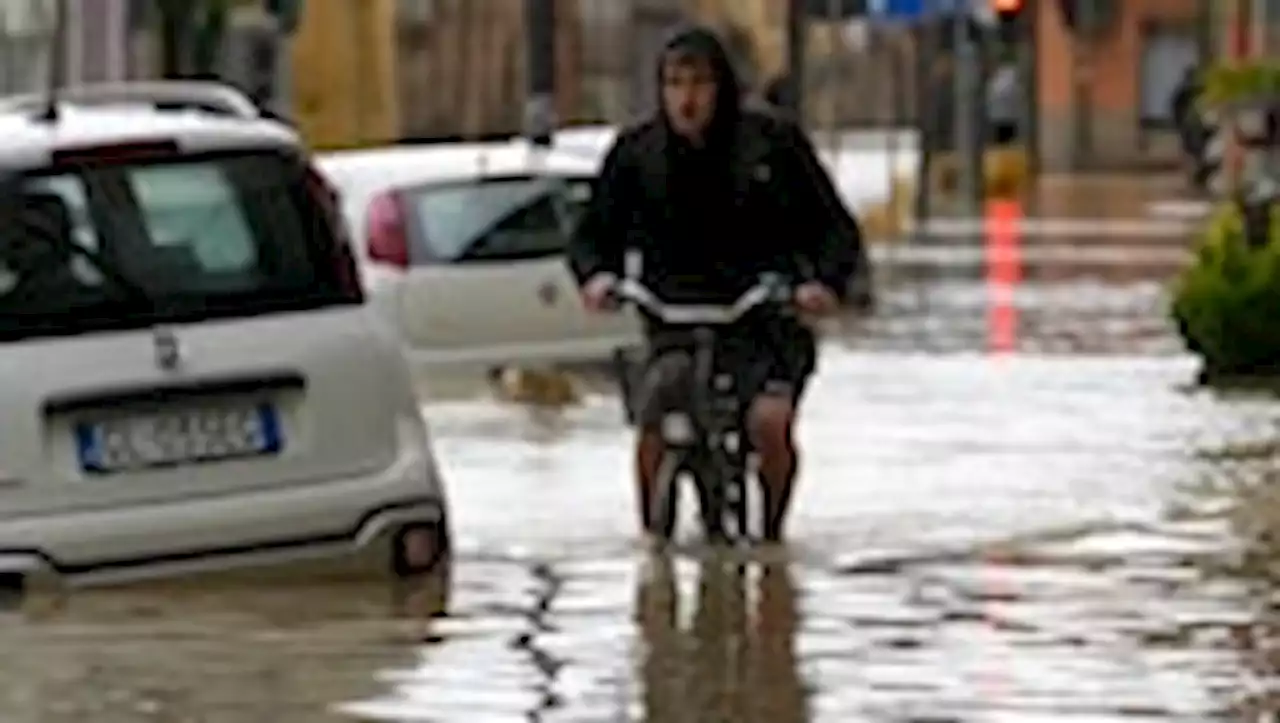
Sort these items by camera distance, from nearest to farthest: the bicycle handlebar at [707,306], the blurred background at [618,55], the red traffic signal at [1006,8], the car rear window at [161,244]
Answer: the car rear window at [161,244] < the bicycle handlebar at [707,306] < the blurred background at [618,55] < the red traffic signal at [1006,8]

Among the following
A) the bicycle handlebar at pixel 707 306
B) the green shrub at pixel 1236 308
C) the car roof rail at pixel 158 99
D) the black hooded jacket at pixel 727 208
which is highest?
the car roof rail at pixel 158 99

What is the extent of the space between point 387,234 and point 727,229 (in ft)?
35.3

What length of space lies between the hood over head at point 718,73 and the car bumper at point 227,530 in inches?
59.8

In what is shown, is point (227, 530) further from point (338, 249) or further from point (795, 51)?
point (795, 51)

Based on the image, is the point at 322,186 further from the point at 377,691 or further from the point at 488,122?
the point at 488,122

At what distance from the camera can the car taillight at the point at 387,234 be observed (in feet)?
83.1

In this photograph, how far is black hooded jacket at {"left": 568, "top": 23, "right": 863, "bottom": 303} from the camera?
1473 cm

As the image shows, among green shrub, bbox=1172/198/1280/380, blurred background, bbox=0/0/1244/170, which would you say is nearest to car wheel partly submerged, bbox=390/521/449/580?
green shrub, bbox=1172/198/1280/380

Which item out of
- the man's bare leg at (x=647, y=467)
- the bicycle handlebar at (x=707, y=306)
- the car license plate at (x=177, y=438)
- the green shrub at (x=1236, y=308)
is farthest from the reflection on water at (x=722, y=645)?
the green shrub at (x=1236, y=308)

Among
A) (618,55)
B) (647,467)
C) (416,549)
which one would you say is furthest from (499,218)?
(618,55)

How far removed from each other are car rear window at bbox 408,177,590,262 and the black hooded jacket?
1033 cm

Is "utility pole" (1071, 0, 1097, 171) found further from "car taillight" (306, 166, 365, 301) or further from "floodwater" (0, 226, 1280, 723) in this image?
"car taillight" (306, 166, 365, 301)

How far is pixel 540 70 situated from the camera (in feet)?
110

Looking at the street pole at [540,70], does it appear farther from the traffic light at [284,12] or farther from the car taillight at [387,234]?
the car taillight at [387,234]
